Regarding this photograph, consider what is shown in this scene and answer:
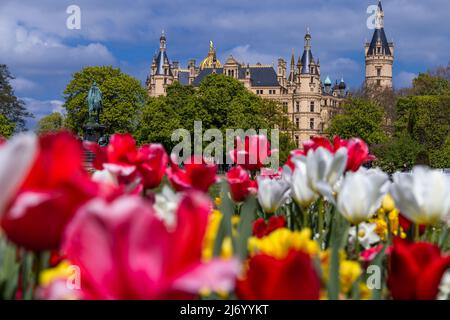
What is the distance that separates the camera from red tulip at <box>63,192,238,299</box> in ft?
2.98

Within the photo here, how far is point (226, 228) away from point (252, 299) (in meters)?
0.60

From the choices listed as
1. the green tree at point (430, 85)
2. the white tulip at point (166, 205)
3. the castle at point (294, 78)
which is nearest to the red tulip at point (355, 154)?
the white tulip at point (166, 205)

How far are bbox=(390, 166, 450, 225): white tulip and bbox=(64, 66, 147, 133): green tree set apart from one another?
52670mm

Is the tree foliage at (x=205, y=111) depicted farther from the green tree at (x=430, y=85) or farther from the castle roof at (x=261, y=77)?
the castle roof at (x=261, y=77)

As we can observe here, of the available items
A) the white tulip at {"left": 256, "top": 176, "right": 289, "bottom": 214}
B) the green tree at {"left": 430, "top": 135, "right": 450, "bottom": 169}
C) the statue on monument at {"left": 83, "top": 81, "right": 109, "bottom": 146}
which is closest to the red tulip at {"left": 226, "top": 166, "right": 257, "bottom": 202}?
the white tulip at {"left": 256, "top": 176, "right": 289, "bottom": 214}

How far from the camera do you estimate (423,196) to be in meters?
1.82

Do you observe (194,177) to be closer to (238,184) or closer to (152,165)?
(152,165)

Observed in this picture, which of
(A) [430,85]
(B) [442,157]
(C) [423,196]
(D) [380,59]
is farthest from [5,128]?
(D) [380,59]

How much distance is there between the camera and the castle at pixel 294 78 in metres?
97.6

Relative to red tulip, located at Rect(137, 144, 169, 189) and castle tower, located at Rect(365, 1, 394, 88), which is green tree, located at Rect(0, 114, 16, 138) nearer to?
red tulip, located at Rect(137, 144, 169, 189)
